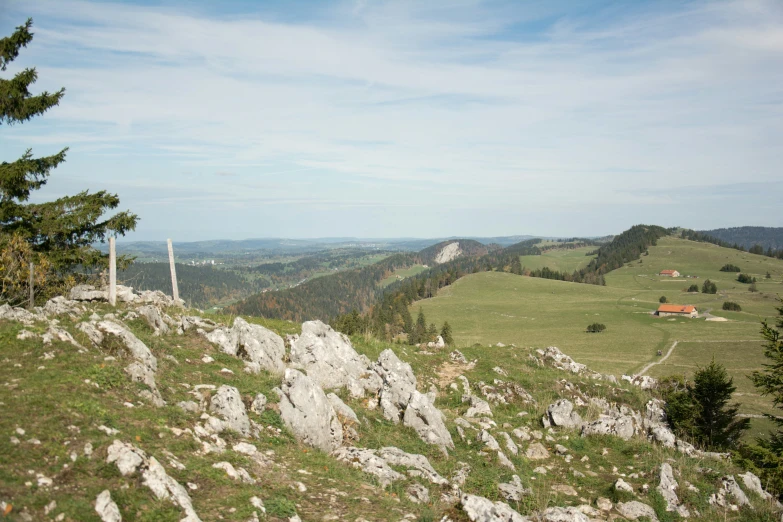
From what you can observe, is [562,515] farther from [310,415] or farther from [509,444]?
[310,415]

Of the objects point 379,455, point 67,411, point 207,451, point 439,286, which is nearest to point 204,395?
point 207,451

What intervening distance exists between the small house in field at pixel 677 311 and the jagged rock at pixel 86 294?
118m

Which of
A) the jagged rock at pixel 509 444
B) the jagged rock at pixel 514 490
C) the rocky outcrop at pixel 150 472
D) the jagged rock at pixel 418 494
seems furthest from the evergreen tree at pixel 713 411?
the rocky outcrop at pixel 150 472

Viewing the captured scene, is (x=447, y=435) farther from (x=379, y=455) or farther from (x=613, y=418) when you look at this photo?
(x=613, y=418)

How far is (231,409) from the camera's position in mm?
10562

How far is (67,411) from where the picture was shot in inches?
320

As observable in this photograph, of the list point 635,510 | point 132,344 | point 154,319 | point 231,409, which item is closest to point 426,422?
point 635,510

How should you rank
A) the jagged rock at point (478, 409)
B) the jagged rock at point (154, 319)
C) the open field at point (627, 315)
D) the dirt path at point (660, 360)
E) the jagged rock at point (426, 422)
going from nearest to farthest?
1. the jagged rock at point (426, 422)
2. the jagged rock at point (154, 319)
3. the jagged rock at point (478, 409)
4. the dirt path at point (660, 360)
5. the open field at point (627, 315)

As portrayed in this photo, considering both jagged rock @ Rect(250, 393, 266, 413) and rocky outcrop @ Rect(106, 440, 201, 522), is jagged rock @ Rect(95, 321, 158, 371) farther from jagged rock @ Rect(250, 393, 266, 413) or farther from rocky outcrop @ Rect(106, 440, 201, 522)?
rocky outcrop @ Rect(106, 440, 201, 522)

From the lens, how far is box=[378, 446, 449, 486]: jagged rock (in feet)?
34.7

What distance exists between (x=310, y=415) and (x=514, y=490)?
5.87 m

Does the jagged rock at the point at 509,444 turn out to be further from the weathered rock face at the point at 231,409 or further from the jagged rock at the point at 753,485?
the weathered rock face at the point at 231,409

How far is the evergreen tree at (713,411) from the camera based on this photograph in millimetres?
18766

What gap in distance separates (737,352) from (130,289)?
8509 cm
